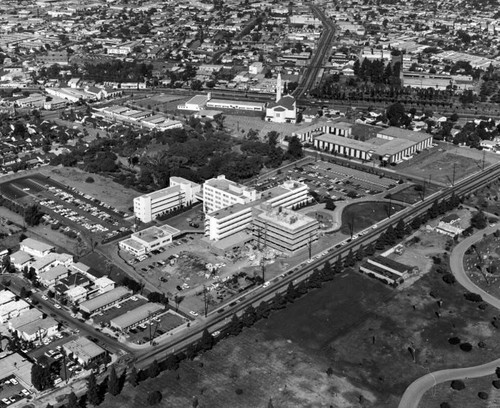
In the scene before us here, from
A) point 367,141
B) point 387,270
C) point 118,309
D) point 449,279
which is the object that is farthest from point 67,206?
point 367,141

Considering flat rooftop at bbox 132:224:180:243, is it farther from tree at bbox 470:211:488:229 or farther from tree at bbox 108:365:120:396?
tree at bbox 470:211:488:229

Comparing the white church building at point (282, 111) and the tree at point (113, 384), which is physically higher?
the white church building at point (282, 111)

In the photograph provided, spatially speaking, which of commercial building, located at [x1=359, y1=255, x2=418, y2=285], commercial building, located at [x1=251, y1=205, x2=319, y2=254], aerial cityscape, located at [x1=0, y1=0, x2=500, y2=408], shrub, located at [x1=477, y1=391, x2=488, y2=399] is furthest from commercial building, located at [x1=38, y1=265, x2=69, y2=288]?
shrub, located at [x1=477, y1=391, x2=488, y2=399]

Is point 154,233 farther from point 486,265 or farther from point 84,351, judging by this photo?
point 486,265

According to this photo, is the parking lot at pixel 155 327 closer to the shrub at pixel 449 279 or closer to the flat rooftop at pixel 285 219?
the flat rooftop at pixel 285 219

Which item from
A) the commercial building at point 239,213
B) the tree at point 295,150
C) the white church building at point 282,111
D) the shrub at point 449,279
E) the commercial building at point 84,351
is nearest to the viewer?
the commercial building at point 84,351

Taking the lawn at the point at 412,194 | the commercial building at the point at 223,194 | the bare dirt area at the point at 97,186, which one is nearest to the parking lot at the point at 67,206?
the bare dirt area at the point at 97,186
